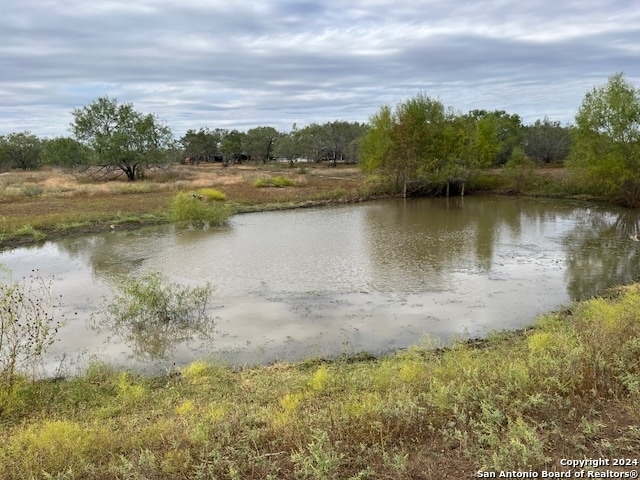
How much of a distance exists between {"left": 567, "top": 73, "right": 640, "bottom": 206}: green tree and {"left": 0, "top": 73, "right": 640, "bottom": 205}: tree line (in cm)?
4

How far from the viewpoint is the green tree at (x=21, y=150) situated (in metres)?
64.0

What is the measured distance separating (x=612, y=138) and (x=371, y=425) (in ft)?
86.9

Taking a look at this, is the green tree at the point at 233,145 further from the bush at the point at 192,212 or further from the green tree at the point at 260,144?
the bush at the point at 192,212

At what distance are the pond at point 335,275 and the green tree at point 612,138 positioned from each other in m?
2.03

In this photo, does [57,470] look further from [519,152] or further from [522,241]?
[519,152]

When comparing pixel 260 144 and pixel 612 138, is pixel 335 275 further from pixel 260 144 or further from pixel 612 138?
pixel 260 144

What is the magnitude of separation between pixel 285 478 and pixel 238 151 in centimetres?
7912

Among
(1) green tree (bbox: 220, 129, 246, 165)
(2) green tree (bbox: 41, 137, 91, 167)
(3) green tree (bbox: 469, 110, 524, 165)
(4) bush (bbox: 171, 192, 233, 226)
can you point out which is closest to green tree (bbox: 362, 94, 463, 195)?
(3) green tree (bbox: 469, 110, 524, 165)

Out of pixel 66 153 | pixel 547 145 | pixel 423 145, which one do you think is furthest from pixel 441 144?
pixel 66 153

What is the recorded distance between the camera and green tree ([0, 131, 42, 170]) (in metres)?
64.0

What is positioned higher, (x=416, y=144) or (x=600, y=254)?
(x=416, y=144)

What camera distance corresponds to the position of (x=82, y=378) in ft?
23.9

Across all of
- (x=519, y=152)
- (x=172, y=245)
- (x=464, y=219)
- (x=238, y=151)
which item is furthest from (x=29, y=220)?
(x=238, y=151)

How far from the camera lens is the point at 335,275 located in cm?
1359
